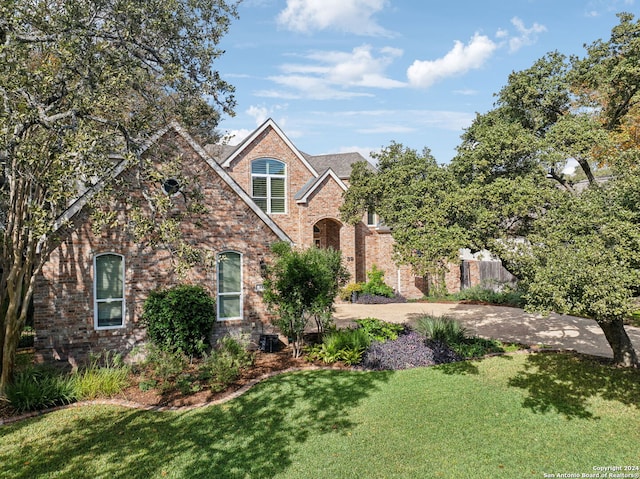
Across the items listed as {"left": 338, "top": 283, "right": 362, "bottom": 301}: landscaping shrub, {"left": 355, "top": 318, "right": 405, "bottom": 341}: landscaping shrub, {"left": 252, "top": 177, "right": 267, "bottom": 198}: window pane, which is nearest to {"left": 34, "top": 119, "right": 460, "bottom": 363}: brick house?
{"left": 355, "top": 318, "right": 405, "bottom": 341}: landscaping shrub

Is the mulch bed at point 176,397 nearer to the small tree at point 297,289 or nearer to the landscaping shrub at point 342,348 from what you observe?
the landscaping shrub at point 342,348

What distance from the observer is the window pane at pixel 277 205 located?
2245 cm

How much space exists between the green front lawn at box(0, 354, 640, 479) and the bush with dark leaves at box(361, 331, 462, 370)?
1069 millimetres

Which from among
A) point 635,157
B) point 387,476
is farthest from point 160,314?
point 635,157

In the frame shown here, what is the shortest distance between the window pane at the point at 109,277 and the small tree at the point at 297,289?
386 centimetres

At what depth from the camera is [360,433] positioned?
22.3 ft

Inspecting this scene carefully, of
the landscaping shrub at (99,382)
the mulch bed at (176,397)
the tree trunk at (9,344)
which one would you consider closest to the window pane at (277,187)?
the mulch bed at (176,397)

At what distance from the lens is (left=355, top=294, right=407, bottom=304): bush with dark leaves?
2158cm

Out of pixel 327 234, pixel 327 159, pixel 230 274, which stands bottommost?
pixel 230 274

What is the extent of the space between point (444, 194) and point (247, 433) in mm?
6442

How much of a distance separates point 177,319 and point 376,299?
13132mm

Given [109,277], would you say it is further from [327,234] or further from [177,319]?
[327,234]

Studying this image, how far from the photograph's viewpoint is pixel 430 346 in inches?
456

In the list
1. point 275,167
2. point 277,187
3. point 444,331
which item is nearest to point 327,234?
point 277,187
